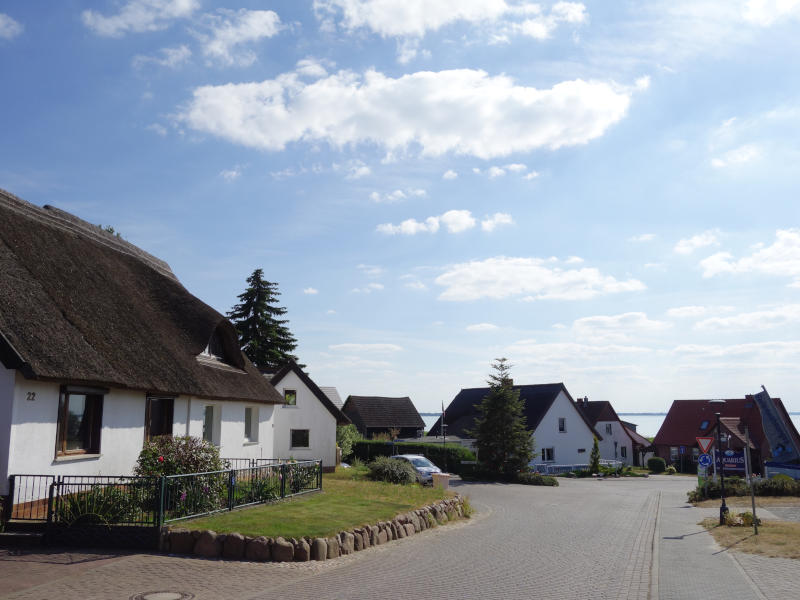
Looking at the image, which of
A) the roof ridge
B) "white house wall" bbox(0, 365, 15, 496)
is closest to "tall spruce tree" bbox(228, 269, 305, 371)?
the roof ridge

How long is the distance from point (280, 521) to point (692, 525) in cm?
1357

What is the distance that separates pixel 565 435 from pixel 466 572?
46196 millimetres

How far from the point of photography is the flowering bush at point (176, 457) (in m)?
16.3

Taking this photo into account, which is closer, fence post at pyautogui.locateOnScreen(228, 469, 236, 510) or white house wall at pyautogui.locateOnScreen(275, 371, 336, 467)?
fence post at pyautogui.locateOnScreen(228, 469, 236, 510)

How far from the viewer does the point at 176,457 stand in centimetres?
1633

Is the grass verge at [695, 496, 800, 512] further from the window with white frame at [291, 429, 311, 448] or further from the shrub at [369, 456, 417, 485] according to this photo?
the window with white frame at [291, 429, 311, 448]

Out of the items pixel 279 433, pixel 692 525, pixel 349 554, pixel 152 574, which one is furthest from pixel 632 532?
pixel 279 433

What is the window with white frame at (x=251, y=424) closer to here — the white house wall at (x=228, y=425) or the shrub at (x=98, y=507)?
the white house wall at (x=228, y=425)

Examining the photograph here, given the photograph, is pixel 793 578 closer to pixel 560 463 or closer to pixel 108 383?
pixel 108 383

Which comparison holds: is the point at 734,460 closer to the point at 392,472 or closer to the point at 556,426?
the point at 392,472

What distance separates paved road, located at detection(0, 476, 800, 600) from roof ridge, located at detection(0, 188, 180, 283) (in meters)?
11.3

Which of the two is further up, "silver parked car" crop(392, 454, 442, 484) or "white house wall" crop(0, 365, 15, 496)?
"white house wall" crop(0, 365, 15, 496)

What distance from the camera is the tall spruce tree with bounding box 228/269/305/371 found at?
5697 centimetres

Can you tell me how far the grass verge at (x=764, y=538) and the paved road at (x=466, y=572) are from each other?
59 cm
